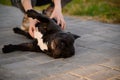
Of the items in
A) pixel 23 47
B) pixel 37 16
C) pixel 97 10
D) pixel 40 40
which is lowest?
pixel 23 47

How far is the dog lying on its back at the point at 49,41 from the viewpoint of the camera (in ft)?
11.2

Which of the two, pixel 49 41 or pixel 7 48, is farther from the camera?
pixel 7 48

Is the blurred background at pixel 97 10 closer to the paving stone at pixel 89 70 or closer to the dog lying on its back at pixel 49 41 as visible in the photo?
the dog lying on its back at pixel 49 41

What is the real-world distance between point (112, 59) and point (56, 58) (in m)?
0.73

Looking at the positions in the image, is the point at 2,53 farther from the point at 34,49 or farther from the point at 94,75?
the point at 94,75

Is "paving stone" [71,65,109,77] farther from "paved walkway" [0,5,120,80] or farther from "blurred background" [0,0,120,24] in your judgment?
"blurred background" [0,0,120,24]

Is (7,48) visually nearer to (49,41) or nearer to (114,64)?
(49,41)

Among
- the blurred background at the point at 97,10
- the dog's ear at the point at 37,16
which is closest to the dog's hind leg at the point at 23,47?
the dog's ear at the point at 37,16

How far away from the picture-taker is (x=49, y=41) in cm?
349

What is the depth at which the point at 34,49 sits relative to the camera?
12.3 feet

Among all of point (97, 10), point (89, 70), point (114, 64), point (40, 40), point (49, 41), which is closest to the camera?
point (89, 70)

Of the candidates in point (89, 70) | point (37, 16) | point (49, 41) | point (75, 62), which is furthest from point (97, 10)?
point (89, 70)

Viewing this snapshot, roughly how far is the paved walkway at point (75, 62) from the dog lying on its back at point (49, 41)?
81mm

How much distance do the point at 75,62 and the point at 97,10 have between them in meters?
4.24
